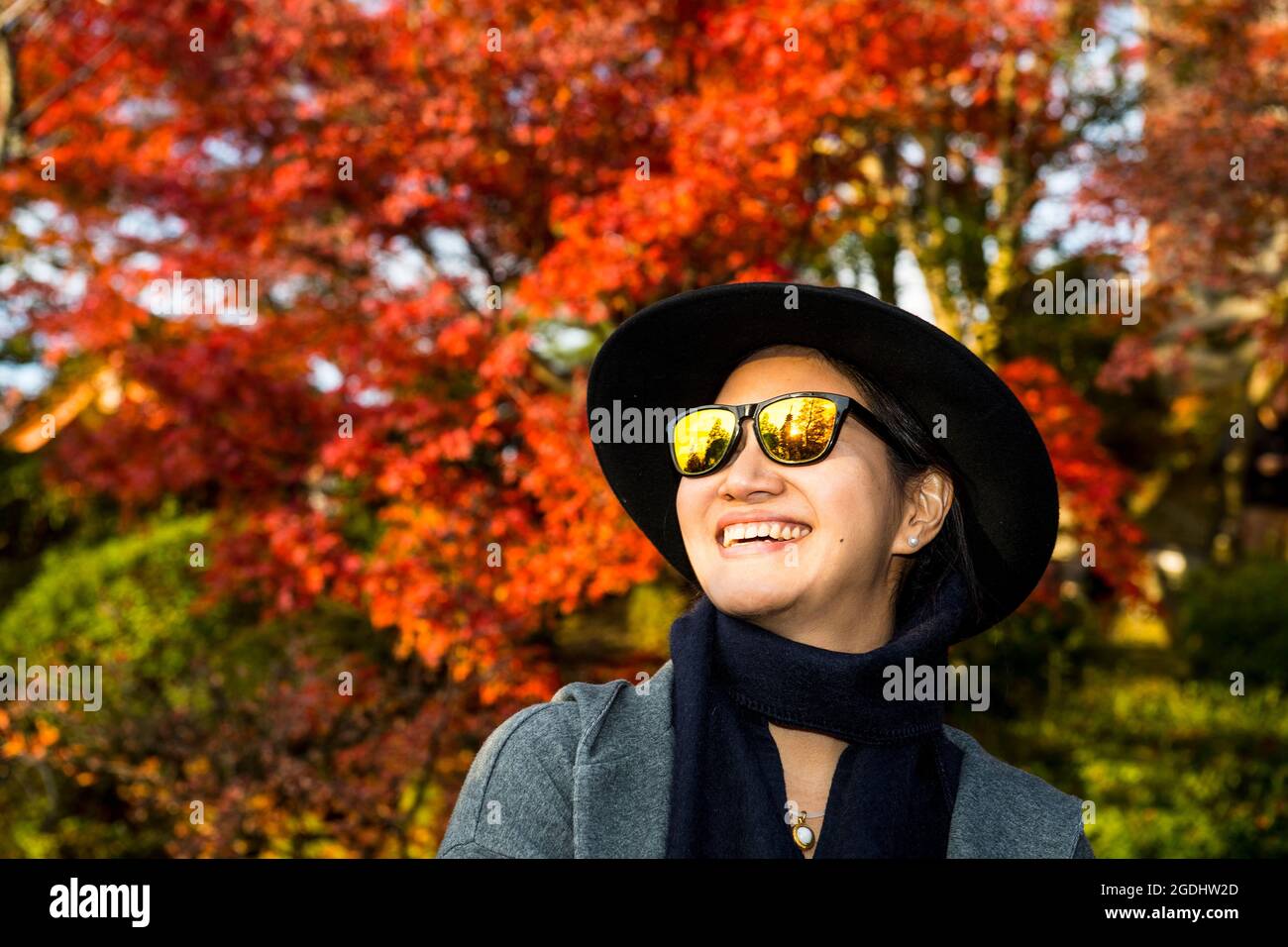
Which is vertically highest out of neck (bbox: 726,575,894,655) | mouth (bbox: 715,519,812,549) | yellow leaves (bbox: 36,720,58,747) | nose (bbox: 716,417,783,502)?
nose (bbox: 716,417,783,502)

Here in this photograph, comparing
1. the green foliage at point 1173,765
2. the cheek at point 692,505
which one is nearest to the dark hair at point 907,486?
the cheek at point 692,505

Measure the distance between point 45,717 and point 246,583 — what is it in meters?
1.39

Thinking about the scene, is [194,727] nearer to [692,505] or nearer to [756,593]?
[692,505]

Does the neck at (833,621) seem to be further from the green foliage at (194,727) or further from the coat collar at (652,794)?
the green foliage at (194,727)

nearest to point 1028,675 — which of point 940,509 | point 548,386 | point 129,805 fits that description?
point 548,386

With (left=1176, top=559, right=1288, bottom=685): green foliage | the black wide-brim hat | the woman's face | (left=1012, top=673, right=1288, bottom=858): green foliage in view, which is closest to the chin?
the woman's face

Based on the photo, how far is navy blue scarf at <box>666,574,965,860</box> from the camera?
1.73m

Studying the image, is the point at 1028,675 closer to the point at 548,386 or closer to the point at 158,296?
the point at 548,386

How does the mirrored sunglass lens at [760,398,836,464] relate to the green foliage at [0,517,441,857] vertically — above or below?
above

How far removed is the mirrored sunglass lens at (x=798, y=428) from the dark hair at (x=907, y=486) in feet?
0.53

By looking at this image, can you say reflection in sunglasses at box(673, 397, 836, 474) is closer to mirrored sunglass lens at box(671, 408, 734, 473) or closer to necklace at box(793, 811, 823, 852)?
mirrored sunglass lens at box(671, 408, 734, 473)

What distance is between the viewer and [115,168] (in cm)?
719

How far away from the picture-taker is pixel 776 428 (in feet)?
6.06

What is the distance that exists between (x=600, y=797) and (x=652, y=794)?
86 mm
